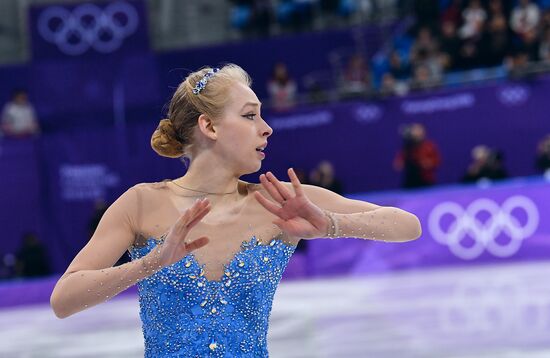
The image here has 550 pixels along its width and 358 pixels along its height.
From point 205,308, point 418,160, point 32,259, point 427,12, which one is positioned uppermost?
point 205,308

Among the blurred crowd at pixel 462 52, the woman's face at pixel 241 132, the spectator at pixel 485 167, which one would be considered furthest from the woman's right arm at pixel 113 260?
the blurred crowd at pixel 462 52

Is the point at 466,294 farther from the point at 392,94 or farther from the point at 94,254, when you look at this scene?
the point at 94,254

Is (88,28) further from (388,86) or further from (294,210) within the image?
(294,210)

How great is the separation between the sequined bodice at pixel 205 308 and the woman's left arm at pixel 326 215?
0.62 feet

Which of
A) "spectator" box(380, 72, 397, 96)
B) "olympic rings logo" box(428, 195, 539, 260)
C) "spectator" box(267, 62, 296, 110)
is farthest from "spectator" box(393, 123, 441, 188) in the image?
"spectator" box(267, 62, 296, 110)

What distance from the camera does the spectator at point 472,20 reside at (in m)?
13.8

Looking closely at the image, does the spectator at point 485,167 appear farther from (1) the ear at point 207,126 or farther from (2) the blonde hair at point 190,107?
(1) the ear at point 207,126

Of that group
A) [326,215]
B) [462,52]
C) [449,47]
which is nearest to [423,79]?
[462,52]

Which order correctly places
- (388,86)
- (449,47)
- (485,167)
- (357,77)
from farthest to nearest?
1. (357,77)
2. (449,47)
3. (388,86)
4. (485,167)

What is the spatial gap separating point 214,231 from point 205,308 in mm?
214

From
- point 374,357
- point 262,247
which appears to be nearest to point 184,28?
point 374,357

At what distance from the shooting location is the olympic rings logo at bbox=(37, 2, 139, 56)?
55.5 ft

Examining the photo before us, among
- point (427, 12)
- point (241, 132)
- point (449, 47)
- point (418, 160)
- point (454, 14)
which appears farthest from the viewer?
point (427, 12)

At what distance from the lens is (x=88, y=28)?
17.0 meters
